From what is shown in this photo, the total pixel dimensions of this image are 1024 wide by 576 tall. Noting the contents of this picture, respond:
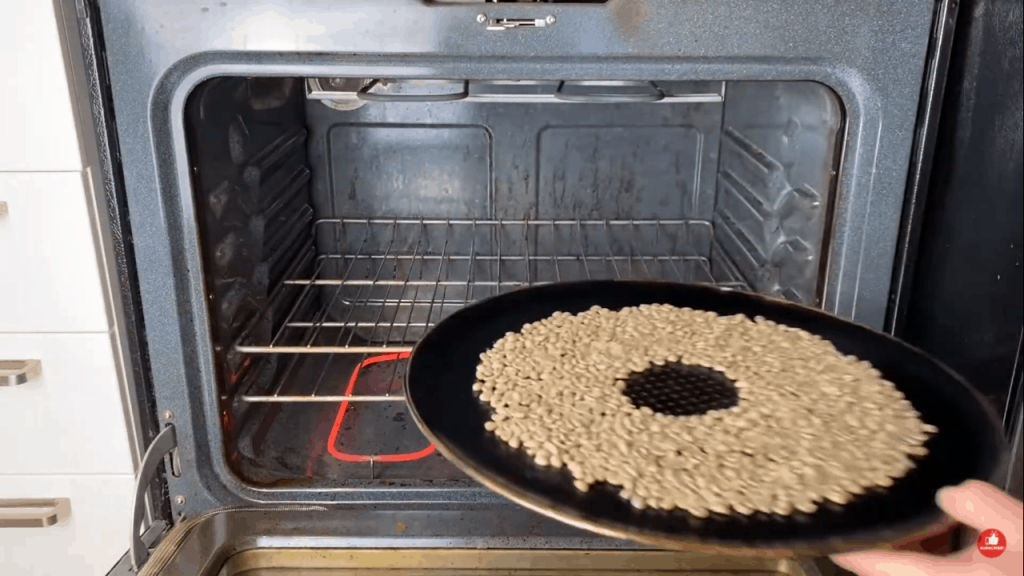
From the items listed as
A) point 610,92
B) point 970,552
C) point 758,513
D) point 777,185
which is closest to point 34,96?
point 610,92

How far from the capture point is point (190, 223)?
3.71ft

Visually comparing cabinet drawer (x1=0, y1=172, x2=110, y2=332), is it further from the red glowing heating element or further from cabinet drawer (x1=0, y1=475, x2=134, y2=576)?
the red glowing heating element

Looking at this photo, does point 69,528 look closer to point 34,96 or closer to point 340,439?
point 340,439

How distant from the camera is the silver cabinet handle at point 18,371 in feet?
3.87

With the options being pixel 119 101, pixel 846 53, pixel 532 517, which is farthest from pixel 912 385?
pixel 119 101

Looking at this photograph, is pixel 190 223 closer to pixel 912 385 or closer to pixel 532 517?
pixel 532 517

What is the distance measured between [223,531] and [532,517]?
1.56ft

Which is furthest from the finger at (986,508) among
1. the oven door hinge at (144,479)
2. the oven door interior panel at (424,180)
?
the oven door hinge at (144,479)

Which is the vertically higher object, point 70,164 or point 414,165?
point 70,164

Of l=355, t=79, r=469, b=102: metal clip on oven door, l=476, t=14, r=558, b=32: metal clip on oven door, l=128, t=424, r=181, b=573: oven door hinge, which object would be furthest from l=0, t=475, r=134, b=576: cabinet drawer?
l=476, t=14, r=558, b=32: metal clip on oven door

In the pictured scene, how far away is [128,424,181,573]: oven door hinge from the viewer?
→ 1.15m

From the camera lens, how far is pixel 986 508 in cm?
74

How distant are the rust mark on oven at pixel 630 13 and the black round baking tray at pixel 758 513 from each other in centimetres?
47

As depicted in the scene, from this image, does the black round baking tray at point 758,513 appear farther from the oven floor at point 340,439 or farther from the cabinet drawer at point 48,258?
the cabinet drawer at point 48,258
